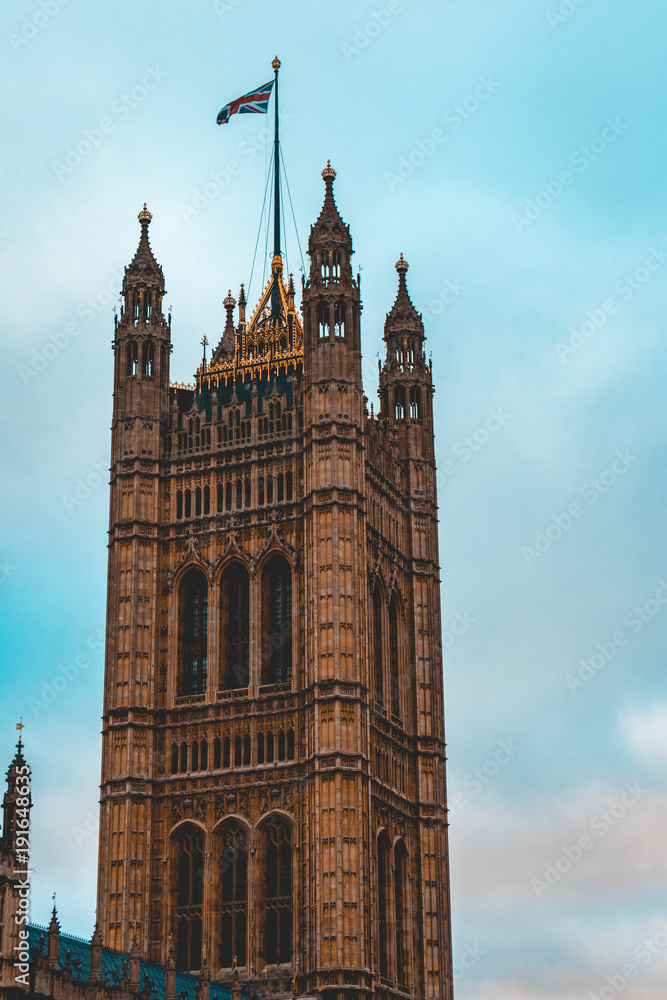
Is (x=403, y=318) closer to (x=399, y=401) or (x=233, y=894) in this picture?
(x=399, y=401)

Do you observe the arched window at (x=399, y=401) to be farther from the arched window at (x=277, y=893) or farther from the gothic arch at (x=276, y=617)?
the arched window at (x=277, y=893)

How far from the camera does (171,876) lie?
87.6m

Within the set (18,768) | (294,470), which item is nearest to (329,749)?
(294,470)

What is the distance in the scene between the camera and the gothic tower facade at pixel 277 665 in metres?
85.7

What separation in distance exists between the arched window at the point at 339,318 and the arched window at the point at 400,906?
22935 millimetres

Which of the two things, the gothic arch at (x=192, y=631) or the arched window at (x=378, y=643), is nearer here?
the gothic arch at (x=192, y=631)

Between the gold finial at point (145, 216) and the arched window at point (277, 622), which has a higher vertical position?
the gold finial at point (145, 216)

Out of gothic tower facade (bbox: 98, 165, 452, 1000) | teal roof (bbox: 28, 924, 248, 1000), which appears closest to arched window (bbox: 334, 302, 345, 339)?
gothic tower facade (bbox: 98, 165, 452, 1000)

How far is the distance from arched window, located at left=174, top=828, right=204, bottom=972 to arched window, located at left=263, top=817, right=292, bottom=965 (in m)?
2.92

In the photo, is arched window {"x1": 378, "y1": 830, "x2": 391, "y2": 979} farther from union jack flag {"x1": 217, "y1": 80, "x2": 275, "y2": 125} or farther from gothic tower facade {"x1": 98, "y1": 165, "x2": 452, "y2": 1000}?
union jack flag {"x1": 217, "y1": 80, "x2": 275, "y2": 125}

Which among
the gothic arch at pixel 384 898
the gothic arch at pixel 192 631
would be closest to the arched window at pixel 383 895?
the gothic arch at pixel 384 898

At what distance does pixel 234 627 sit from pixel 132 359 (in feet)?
46.2

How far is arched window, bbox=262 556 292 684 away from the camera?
296 ft

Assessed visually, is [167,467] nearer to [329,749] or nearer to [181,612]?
[181,612]
